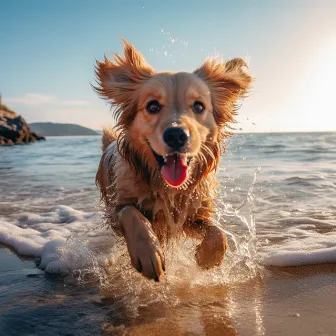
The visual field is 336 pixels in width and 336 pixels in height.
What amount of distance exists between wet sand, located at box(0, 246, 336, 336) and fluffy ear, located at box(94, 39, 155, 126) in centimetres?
146

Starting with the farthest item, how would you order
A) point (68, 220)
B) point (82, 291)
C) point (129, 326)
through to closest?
point (68, 220) → point (82, 291) → point (129, 326)

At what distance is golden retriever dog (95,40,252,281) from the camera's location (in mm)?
3074

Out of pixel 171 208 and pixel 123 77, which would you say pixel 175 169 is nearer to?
pixel 171 208

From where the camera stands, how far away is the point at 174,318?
2.57 metres

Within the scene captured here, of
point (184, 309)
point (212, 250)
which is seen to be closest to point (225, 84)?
point (212, 250)

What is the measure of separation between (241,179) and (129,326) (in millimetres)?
6295

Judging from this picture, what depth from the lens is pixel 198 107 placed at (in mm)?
3406

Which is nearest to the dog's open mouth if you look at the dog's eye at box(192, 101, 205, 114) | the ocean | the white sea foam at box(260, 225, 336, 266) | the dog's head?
the dog's head

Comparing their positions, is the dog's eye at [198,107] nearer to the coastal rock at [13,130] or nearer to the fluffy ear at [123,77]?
the fluffy ear at [123,77]

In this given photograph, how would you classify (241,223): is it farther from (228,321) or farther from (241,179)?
(241,179)

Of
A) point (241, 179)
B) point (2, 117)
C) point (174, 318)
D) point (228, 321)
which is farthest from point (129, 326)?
point (2, 117)

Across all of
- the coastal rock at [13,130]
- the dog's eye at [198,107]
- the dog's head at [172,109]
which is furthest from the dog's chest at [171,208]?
the coastal rock at [13,130]

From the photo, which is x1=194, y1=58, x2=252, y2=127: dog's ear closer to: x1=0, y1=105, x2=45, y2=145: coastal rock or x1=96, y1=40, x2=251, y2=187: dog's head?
x1=96, y1=40, x2=251, y2=187: dog's head

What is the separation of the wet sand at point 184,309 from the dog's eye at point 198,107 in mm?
1310
